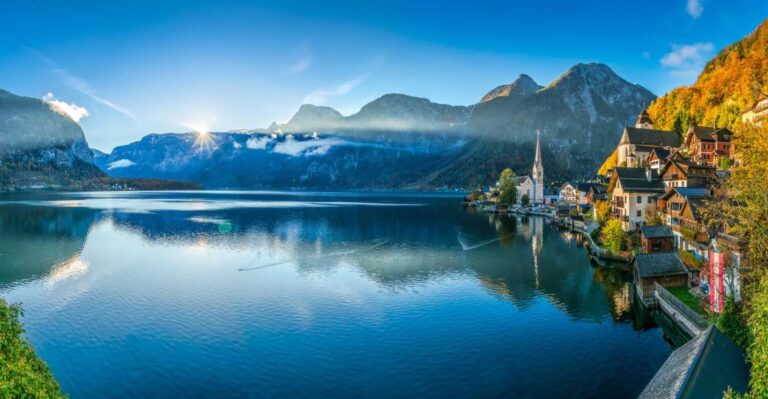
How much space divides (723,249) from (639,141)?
315ft

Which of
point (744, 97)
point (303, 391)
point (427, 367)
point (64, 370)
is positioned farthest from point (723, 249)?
point (744, 97)

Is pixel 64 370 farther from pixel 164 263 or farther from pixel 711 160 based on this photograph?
pixel 711 160

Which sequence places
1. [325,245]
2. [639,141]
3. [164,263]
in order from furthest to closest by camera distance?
[639,141]
[325,245]
[164,263]

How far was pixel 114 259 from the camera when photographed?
Answer: 6850 centimetres

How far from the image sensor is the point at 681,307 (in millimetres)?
35844

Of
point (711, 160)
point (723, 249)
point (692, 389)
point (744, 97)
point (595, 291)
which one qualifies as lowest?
point (595, 291)

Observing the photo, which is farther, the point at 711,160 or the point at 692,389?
the point at 711,160

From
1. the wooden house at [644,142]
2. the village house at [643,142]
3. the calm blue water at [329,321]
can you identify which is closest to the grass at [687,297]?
the calm blue water at [329,321]

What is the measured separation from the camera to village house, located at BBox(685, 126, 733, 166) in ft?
279

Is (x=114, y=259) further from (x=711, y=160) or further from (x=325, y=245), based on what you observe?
(x=711, y=160)

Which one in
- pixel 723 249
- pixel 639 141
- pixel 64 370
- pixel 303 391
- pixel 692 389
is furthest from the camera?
pixel 639 141

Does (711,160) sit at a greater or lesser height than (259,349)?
greater

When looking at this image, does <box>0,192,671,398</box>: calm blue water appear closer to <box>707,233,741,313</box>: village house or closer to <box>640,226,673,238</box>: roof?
<box>707,233,741,313</box>: village house

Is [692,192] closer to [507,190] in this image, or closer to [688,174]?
[688,174]
